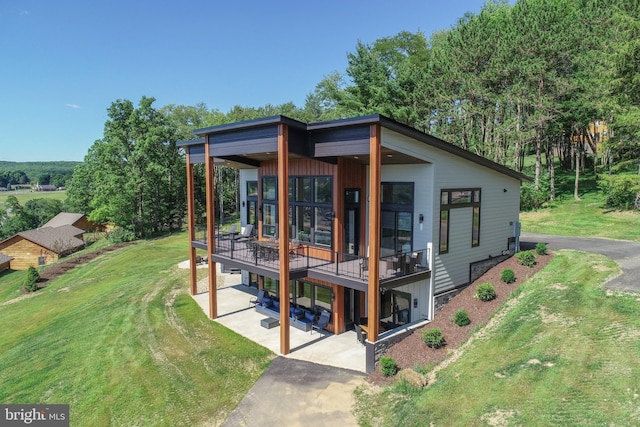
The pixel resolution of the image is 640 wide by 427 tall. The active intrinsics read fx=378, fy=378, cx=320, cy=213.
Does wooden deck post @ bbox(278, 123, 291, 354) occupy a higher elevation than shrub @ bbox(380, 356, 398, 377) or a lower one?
higher

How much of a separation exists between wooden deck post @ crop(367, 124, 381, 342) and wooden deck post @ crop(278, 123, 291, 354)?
105 inches

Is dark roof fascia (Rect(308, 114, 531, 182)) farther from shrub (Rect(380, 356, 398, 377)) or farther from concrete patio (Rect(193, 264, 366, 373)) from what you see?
concrete patio (Rect(193, 264, 366, 373))

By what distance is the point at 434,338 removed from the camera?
1097 cm

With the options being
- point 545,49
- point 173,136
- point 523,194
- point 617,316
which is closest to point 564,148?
point 523,194

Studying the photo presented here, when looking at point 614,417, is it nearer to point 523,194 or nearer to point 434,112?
point 523,194

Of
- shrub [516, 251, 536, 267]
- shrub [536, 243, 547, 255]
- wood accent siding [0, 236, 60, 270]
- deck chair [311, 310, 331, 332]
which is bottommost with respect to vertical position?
wood accent siding [0, 236, 60, 270]

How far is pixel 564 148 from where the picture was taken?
46688mm

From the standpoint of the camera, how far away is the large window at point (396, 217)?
43.0ft

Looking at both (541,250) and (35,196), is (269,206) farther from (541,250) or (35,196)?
(35,196)

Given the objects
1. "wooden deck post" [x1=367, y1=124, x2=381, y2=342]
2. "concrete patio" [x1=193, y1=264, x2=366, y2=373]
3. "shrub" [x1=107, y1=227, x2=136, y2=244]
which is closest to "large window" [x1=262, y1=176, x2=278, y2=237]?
"concrete patio" [x1=193, y1=264, x2=366, y2=373]

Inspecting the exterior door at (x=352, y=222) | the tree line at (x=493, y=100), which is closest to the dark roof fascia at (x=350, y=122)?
the exterior door at (x=352, y=222)

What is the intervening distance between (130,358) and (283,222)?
22.1 ft

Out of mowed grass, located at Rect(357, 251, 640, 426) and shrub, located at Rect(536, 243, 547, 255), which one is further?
shrub, located at Rect(536, 243, 547, 255)

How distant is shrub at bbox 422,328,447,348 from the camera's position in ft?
36.0
